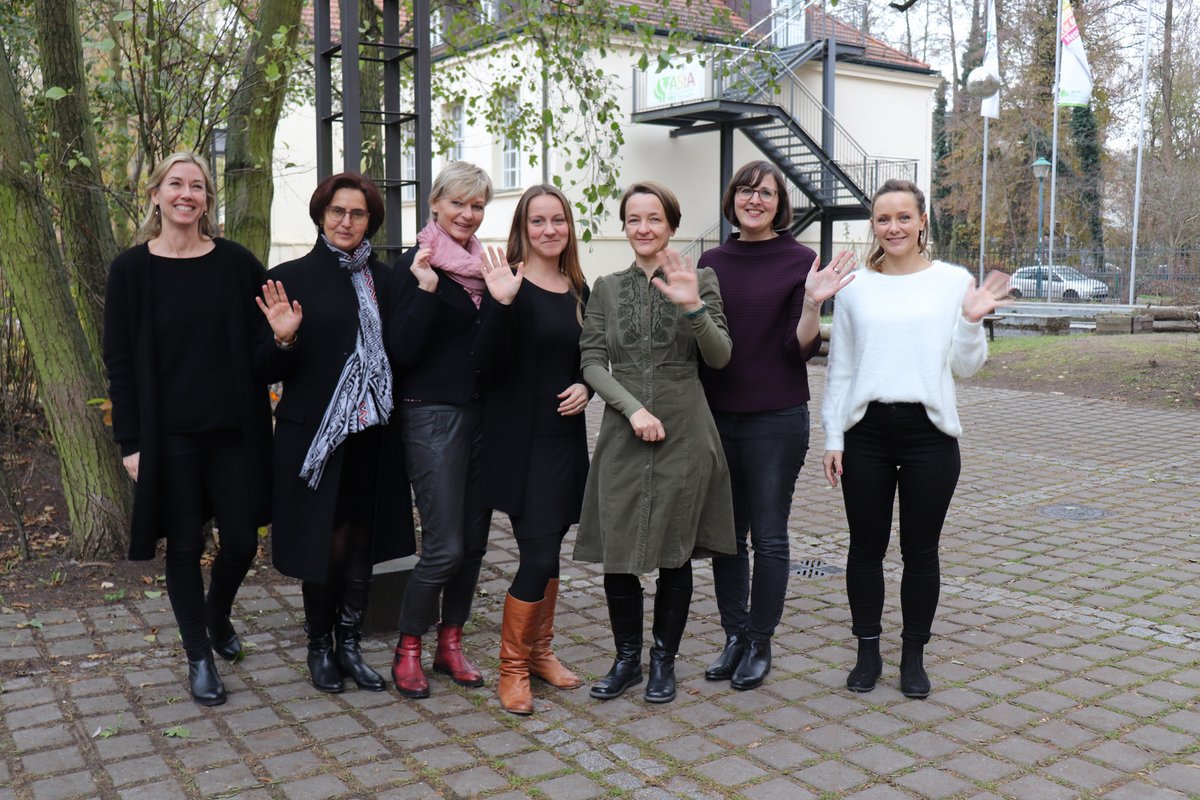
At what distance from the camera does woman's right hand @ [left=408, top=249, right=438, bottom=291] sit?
13.7 feet

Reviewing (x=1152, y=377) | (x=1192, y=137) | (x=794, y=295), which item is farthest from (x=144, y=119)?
(x=1192, y=137)

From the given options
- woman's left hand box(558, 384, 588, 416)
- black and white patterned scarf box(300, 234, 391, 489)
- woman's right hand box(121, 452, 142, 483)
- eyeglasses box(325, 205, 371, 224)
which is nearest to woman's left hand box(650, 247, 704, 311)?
woman's left hand box(558, 384, 588, 416)

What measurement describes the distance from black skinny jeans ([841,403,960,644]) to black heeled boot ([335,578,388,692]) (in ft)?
6.45

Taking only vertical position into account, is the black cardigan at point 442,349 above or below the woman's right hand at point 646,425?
above

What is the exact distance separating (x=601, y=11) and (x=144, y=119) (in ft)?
10.1

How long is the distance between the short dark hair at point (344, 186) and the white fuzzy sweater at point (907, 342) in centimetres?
185

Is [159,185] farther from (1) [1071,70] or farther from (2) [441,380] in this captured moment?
(1) [1071,70]

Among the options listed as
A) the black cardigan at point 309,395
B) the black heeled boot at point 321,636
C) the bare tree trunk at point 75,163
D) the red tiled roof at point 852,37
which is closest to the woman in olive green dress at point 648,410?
the black cardigan at point 309,395

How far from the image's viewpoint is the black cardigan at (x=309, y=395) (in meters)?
4.25

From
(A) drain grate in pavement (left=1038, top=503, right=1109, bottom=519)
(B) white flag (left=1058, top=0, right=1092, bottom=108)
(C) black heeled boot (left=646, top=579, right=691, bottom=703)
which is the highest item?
(B) white flag (left=1058, top=0, right=1092, bottom=108)

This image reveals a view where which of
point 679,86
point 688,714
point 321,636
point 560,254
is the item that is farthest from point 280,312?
point 679,86

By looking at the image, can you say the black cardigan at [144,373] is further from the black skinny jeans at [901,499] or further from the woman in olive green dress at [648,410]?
the black skinny jeans at [901,499]

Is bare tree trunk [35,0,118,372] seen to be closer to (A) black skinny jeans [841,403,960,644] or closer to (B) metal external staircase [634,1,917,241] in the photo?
(A) black skinny jeans [841,403,960,644]

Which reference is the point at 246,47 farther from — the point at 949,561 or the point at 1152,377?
the point at 1152,377
